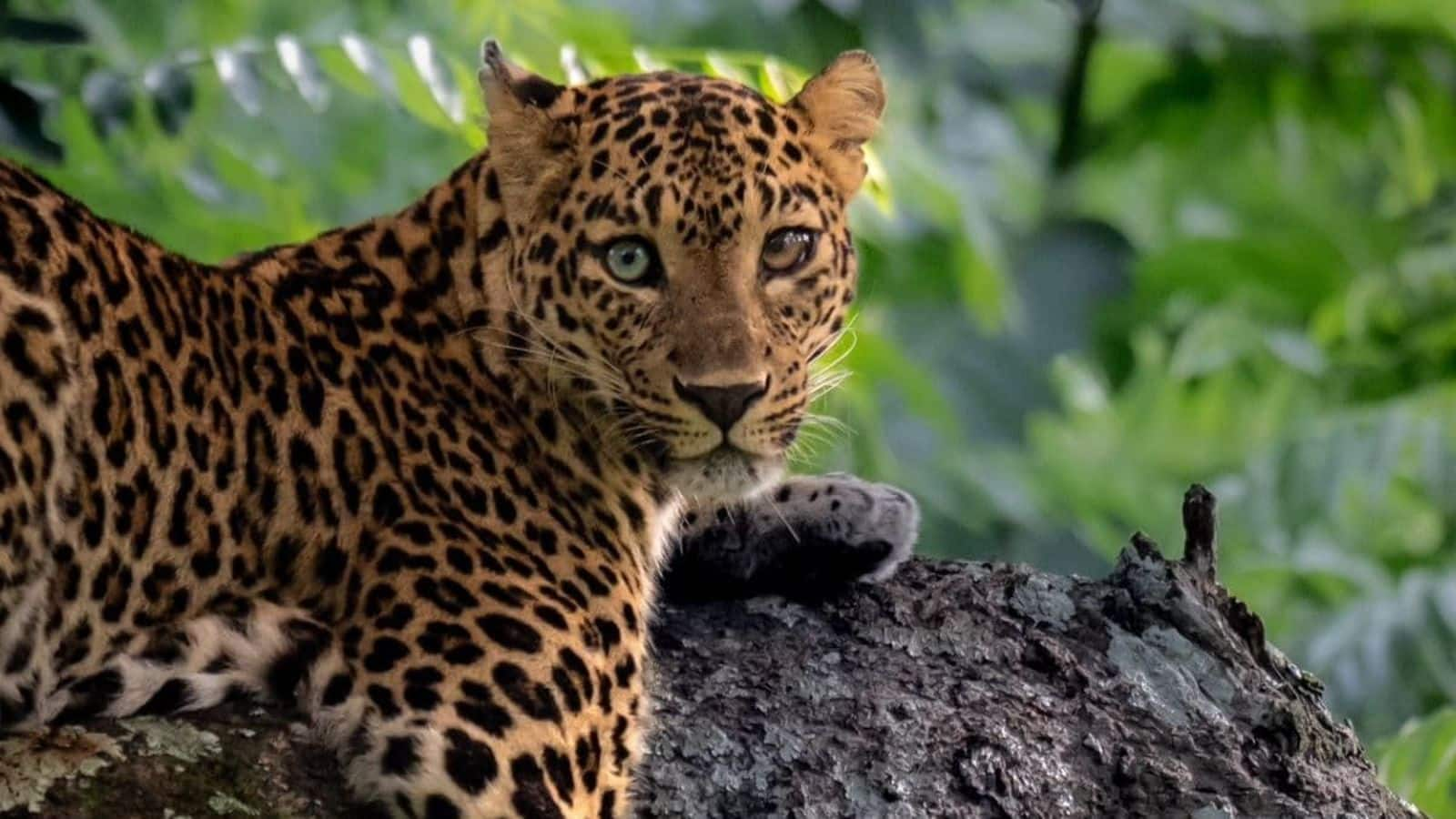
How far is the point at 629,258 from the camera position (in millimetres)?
5918

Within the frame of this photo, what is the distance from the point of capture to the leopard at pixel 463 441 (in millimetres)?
5152

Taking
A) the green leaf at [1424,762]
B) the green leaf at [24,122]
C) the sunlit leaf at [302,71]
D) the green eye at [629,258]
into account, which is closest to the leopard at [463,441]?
the green eye at [629,258]

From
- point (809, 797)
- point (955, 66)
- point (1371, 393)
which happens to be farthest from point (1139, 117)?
point (809, 797)

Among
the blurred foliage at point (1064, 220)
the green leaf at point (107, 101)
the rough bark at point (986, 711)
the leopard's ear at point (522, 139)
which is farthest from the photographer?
the blurred foliage at point (1064, 220)

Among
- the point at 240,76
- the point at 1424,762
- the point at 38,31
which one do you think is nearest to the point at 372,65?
the point at 240,76

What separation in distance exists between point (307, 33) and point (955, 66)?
427 cm

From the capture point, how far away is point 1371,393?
1242cm

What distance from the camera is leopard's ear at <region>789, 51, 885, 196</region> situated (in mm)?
6340

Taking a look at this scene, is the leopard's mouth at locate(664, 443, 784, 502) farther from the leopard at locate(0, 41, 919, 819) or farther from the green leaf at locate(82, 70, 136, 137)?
the green leaf at locate(82, 70, 136, 137)

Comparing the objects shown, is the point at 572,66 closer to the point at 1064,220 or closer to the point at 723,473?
the point at 723,473

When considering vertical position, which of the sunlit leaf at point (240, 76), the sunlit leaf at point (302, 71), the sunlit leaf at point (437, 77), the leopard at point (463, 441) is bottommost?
the leopard at point (463, 441)

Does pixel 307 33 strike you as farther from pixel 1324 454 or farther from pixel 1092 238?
pixel 1324 454

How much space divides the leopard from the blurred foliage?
799 mm

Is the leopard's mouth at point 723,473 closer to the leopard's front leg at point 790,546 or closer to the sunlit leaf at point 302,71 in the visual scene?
the leopard's front leg at point 790,546
